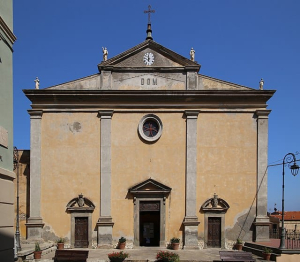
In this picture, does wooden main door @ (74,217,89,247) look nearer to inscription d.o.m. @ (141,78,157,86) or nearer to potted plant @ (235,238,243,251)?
potted plant @ (235,238,243,251)

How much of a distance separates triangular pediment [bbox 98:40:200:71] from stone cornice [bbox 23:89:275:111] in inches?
61.1

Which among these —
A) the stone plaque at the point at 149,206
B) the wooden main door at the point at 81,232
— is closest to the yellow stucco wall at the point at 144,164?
the stone plaque at the point at 149,206

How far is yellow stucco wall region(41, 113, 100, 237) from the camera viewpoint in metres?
18.8

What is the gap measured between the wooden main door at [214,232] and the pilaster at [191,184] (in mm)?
763

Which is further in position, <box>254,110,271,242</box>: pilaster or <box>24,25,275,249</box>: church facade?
<box>24,25,275,249</box>: church facade

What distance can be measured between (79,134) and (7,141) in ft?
43.2

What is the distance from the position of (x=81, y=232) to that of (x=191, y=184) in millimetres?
6506

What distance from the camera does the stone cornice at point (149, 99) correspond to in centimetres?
1928

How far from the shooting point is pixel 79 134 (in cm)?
1931

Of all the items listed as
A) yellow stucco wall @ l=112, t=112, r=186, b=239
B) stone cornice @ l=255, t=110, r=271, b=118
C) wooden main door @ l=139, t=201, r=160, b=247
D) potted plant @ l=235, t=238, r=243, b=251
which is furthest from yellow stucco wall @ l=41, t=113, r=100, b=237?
stone cornice @ l=255, t=110, r=271, b=118

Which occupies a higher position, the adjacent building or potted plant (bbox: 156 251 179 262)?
the adjacent building

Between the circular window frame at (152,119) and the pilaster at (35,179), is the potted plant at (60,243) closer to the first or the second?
the pilaster at (35,179)

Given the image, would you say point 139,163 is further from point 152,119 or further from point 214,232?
point 214,232

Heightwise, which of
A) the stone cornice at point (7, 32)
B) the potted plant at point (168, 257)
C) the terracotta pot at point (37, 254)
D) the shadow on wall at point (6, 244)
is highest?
the stone cornice at point (7, 32)
